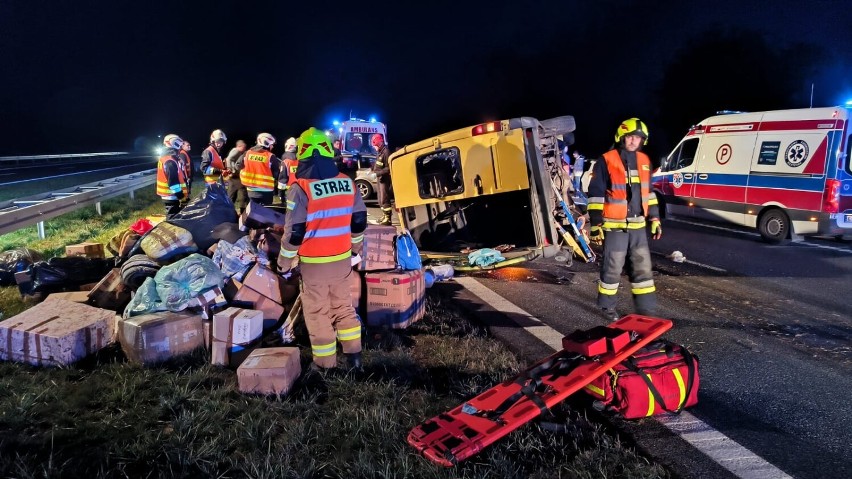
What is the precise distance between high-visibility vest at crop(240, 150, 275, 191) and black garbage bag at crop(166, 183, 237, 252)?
2.49 meters

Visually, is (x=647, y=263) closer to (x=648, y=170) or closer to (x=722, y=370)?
(x=648, y=170)

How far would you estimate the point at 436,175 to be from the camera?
821cm

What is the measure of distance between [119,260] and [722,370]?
568 cm

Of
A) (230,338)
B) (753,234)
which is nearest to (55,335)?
(230,338)

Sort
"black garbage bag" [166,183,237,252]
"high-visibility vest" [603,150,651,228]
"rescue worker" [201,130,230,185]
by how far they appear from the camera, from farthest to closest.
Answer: "rescue worker" [201,130,230,185] → "black garbage bag" [166,183,237,252] → "high-visibility vest" [603,150,651,228]

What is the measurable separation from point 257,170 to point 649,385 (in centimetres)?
695

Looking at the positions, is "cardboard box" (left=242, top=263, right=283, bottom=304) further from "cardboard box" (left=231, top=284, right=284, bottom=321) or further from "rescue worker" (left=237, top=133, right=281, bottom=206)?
"rescue worker" (left=237, top=133, right=281, bottom=206)

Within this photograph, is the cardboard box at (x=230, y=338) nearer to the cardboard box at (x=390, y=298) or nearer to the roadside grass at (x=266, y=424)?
the roadside grass at (x=266, y=424)

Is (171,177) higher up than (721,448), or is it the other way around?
(171,177)

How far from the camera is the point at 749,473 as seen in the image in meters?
2.88

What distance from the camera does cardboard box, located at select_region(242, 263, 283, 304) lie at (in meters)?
4.73

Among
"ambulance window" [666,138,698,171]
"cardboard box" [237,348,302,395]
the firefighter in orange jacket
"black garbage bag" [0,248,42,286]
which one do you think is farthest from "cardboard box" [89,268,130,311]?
"ambulance window" [666,138,698,171]

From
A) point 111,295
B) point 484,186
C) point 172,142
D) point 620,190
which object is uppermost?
point 172,142

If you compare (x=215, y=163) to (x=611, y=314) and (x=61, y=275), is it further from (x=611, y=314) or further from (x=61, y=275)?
(x=611, y=314)
